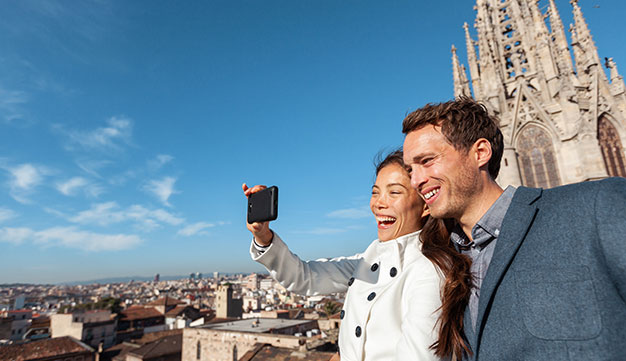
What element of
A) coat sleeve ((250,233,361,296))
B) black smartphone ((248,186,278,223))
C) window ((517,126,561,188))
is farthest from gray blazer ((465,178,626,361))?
window ((517,126,561,188))

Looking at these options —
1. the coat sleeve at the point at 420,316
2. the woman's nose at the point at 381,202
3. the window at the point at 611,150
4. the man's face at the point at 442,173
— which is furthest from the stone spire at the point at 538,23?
the coat sleeve at the point at 420,316

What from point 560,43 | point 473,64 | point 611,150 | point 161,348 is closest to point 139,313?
point 161,348

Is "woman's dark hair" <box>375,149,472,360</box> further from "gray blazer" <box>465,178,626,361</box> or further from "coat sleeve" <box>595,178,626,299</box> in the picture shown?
"coat sleeve" <box>595,178,626,299</box>

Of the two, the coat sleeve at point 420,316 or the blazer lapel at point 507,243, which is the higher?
the blazer lapel at point 507,243

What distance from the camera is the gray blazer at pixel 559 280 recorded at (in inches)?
45.8

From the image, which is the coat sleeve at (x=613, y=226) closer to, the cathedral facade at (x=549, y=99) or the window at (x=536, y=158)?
the cathedral facade at (x=549, y=99)

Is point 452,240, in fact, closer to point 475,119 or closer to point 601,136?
point 475,119

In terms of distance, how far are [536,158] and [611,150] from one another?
3.51 metres

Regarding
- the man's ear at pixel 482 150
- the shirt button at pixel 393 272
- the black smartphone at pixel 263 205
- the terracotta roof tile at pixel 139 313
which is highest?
the man's ear at pixel 482 150

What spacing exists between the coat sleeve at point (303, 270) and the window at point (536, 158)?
2057 centimetres

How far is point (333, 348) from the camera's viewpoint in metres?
22.6

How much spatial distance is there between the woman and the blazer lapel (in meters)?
0.15

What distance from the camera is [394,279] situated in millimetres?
2107

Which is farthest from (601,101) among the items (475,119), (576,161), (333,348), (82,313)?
(82,313)
